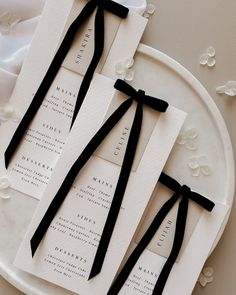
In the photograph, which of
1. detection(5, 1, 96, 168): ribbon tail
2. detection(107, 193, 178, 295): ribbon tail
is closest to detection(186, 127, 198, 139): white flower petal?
detection(107, 193, 178, 295): ribbon tail

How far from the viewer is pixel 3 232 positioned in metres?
0.75

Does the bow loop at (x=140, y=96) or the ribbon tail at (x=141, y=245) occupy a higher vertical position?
the bow loop at (x=140, y=96)

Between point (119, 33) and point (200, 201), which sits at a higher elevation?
point (119, 33)

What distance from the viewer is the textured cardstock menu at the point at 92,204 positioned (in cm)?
73

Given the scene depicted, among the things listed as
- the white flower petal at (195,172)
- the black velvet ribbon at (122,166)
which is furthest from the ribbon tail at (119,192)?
the white flower petal at (195,172)

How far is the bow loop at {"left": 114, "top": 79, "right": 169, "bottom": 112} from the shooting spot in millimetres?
728

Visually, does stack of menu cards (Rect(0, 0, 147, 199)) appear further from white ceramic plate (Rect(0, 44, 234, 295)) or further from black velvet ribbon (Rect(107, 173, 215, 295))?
black velvet ribbon (Rect(107, 173, 215, 295))

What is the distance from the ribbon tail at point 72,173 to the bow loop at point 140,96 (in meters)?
0.01

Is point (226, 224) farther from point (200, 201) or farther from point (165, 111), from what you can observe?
point (165, 111)

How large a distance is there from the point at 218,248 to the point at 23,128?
405mm

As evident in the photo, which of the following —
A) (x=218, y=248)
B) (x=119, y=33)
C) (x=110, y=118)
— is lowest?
(x=218, y=248)

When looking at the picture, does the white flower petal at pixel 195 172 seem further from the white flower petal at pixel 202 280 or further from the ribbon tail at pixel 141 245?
the white flower petal at pixel 202 280

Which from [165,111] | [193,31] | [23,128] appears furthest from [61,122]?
[193,31]

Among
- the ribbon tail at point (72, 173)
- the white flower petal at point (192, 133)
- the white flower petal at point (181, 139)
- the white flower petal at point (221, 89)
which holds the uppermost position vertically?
the white flower petal at point (221, 89)
